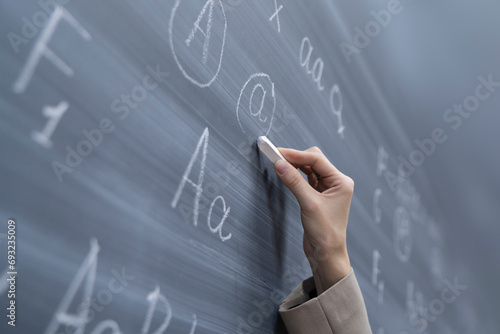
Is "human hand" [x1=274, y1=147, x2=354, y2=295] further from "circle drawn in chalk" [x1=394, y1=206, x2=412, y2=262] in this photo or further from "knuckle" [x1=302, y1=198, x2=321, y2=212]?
"circle drawn in chalk" [x1=394, y1=206, x2=412, y2=262]

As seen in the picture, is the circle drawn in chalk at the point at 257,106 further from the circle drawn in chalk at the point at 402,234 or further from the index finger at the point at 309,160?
the circle drawn in chalk at the point at 402,234

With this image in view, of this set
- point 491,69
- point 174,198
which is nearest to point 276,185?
point 174,198

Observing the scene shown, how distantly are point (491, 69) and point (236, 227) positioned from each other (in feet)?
3.59

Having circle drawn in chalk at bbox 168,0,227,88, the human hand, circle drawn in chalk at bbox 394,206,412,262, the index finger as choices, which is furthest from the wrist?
circle drawn in chalk at bbox 394,206,412,262

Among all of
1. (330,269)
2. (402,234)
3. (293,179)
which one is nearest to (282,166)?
(293,179)

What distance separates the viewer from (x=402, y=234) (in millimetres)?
1052

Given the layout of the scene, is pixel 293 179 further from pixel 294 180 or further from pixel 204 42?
pixel 204 42

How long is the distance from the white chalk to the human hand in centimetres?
3

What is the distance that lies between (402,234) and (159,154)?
692 mm

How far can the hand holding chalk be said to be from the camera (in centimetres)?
64

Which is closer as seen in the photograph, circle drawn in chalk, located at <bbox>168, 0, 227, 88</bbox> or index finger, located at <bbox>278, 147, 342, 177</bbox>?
circle drawn in chalk, located at <bbox>168, 0, 227, 88</bbox>

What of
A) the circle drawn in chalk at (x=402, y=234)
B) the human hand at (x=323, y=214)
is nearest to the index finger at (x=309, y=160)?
the human hand at (x=323, y=214)

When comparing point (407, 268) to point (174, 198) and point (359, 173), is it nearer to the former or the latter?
point (359, 173)

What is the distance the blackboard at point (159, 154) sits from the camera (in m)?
0.39
